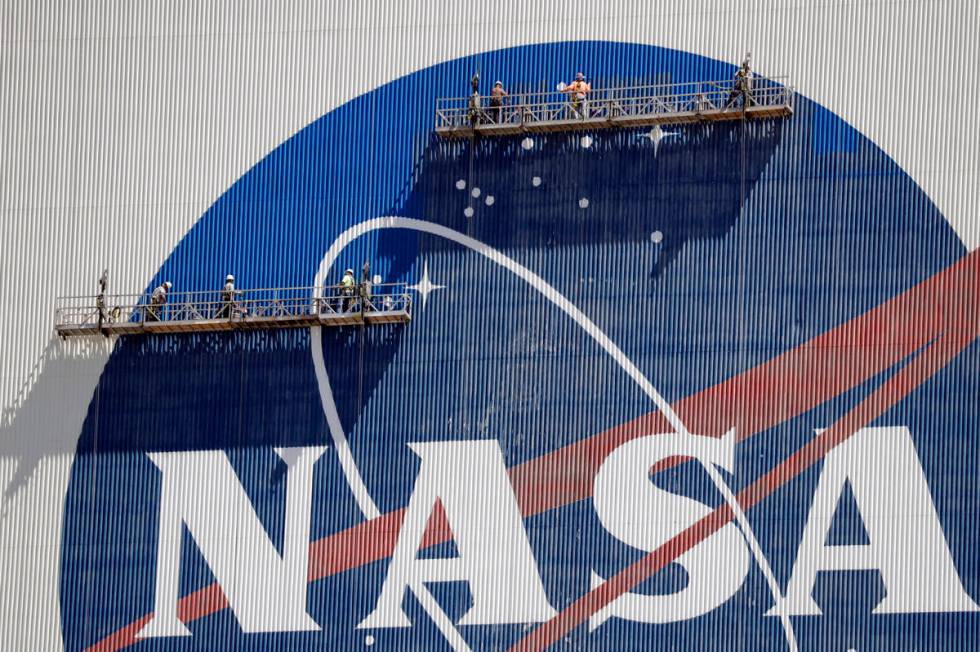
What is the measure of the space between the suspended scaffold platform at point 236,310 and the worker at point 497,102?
6563 millimetres

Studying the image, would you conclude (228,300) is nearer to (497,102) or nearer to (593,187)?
(497,102)

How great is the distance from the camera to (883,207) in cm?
8538

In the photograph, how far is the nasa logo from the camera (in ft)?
274

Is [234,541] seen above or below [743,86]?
below

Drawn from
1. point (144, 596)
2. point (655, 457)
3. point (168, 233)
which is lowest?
point (144, 596)

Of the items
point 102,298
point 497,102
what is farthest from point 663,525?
point 102,298

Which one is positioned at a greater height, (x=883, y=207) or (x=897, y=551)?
(x=883, y=207)

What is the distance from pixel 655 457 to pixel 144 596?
17.9 metres

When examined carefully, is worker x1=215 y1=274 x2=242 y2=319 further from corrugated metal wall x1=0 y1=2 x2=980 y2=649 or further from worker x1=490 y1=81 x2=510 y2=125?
worker x1=490 y1=81 x2=510 y2=125

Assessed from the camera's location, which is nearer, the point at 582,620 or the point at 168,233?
the point at 582,620

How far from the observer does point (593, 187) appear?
87750 millimetres

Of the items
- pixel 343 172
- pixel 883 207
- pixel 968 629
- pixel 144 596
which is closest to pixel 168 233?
pixel 343 172

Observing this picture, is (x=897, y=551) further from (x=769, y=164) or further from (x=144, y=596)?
(x=144, y=596)

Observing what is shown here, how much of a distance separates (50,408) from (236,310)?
24.6 ft
